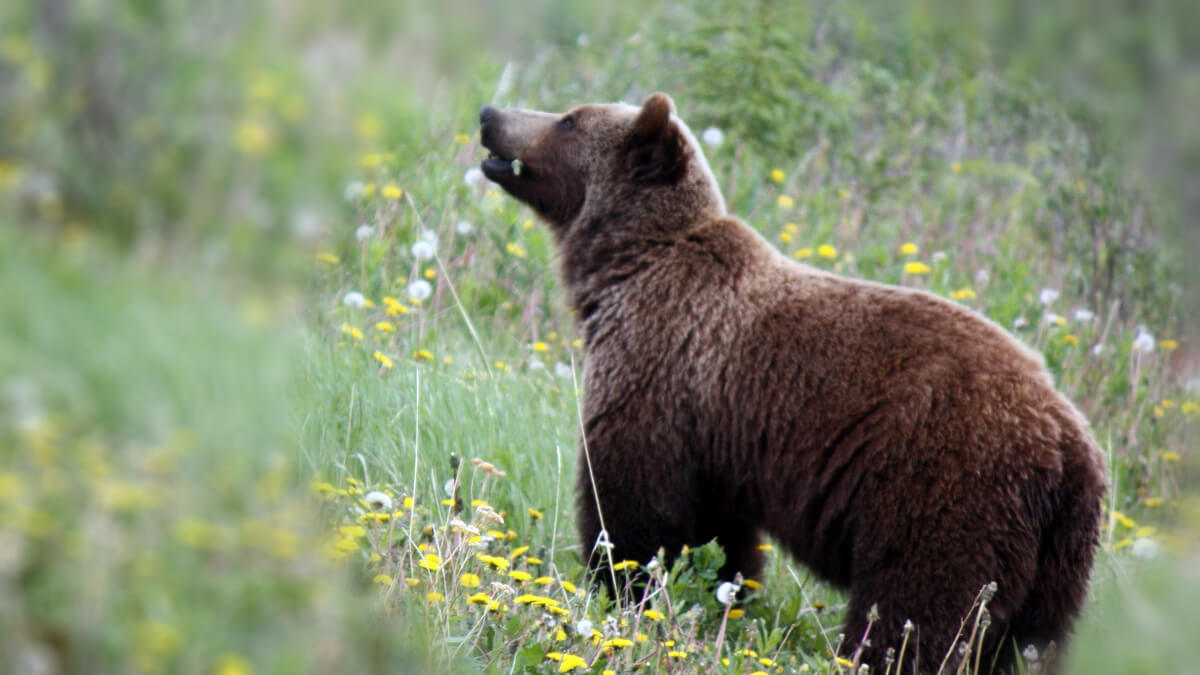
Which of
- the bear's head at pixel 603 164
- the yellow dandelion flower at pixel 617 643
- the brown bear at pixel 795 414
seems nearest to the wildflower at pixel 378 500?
the brown bear at pixel 795 414

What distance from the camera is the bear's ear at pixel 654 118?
4914 millimetres

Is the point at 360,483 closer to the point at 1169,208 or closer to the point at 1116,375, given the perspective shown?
the point at 1169,208

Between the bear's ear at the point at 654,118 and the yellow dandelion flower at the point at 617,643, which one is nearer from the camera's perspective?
the yellow dandelion flower at the point at 617,643

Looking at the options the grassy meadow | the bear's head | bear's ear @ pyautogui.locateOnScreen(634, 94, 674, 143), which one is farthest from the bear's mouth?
bear's ear @ pyautogui.locateOnScreen(634, 94, 674, 143)

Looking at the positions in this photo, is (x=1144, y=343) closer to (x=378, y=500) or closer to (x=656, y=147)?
(x=656, y=147)

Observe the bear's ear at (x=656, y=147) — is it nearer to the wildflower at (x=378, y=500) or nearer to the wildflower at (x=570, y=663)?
the wildflower at (x=378, y=500)

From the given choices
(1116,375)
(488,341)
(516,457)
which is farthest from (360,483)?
(1116,375)

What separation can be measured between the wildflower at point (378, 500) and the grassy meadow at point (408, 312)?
3 cm

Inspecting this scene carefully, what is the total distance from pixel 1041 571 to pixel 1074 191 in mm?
4935

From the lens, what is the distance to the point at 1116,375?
7.48m

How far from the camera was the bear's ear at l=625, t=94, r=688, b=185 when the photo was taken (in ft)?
16.2

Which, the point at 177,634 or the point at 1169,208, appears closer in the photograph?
the point at 177,634

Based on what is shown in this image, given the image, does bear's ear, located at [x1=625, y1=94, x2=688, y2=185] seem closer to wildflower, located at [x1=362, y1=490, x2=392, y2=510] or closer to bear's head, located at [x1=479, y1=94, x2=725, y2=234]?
bear's head, located at [x1=479, y1=94, x2=725, y2=234]

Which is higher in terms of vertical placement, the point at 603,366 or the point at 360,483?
the point at 603,366
